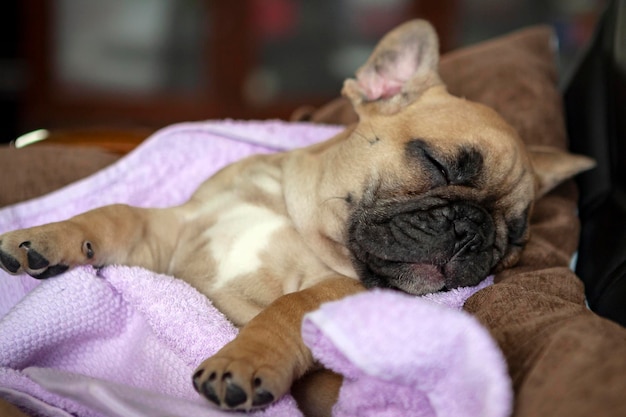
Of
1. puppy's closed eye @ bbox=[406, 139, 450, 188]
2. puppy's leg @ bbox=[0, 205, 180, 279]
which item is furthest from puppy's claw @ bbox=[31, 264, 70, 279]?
puppy's closed eye @ bbox=[406, 139, 450, 188]

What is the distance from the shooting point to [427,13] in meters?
4.59

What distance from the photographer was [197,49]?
15.1 ft

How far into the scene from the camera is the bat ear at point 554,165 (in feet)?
5.82

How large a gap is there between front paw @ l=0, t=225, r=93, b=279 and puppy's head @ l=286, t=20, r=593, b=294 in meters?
0.56

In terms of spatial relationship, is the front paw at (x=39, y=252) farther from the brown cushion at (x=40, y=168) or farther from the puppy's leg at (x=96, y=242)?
the brown cushion at (x=40, y=168)

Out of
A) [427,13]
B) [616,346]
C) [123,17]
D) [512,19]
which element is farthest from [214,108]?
[616,346]

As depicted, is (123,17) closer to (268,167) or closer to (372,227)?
(268,167)

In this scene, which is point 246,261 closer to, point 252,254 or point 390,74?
point 252,254

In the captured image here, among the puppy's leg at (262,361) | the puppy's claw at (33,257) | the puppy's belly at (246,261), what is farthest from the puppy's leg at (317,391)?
the puppy's claw at (33,257)

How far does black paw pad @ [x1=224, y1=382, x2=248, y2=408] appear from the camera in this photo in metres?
1.04

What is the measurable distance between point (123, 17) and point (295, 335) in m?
3.98

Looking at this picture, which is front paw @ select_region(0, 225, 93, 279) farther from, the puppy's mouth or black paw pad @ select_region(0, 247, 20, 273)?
the puppy's mouth

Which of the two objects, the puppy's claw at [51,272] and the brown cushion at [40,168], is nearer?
the puppy's claw at [51,272]

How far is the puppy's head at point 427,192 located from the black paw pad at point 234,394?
18.7 inches
